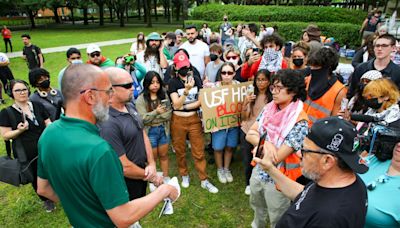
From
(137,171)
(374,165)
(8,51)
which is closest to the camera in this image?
(374,165)

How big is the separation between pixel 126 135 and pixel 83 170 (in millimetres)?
1325

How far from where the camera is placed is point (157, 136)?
4.58 metres

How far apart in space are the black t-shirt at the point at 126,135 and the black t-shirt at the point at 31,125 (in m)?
1.70

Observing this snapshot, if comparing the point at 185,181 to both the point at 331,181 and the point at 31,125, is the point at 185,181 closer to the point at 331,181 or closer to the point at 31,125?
the point at 31,125

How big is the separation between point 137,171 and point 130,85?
96cm

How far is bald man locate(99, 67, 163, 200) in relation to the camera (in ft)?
9.90

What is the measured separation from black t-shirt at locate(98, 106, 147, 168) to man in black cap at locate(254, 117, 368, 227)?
1.84m

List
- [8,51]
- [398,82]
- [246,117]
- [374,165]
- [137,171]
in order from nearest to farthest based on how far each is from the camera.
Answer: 1. [374,165]
2. [137,171]
3. [398,82]
4. [246,117]
5. [8,51]

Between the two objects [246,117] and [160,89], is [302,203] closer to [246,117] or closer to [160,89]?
[246,117]

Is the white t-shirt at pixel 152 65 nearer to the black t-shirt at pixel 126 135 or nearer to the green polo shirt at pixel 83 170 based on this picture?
the black t-shirt at pixel 126 135

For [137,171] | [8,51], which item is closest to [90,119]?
[137,171]

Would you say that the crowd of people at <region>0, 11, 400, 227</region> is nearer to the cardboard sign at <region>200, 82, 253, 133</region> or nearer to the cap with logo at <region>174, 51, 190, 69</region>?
the cap with logo at <region>174, 51, 190, 69</region>

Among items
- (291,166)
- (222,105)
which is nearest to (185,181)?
(222,105)

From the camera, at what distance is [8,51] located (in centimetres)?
1953
